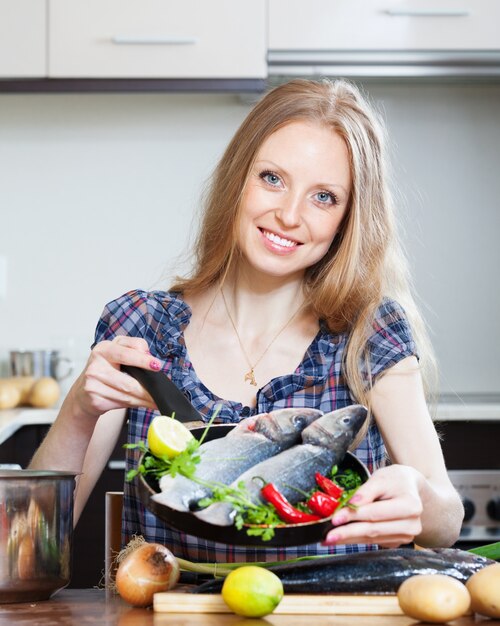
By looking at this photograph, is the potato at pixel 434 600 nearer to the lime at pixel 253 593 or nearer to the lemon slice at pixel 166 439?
the lime at pixel 253 593

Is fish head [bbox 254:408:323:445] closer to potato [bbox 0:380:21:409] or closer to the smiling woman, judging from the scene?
the smiling woman

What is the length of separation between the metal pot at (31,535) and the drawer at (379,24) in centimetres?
180

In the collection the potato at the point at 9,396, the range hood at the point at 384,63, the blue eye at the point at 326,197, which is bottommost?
the potato at the point at 9,396

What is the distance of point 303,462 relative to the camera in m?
1.01

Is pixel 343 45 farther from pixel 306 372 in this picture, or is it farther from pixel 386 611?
pixel 386 611

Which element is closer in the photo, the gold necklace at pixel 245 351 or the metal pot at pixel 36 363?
the gold necklace at pixel 245 351

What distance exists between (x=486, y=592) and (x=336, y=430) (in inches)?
8.5

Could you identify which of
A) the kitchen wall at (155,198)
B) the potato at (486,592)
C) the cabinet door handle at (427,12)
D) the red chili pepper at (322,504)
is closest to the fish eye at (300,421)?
the red chili pepper at (322,504)

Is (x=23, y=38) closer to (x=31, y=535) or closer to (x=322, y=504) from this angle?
(x=31, y=535)

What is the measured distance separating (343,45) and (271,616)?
1.93 meters

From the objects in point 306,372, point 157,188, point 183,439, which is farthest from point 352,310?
point 157,188

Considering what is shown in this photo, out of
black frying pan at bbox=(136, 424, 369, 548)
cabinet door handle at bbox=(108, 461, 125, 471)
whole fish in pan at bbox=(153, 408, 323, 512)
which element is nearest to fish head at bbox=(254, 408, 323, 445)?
whole fish in pan at bbox=(153, 408, 323, 512)

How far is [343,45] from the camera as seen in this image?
8.59ft

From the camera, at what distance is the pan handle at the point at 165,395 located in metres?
1.17
